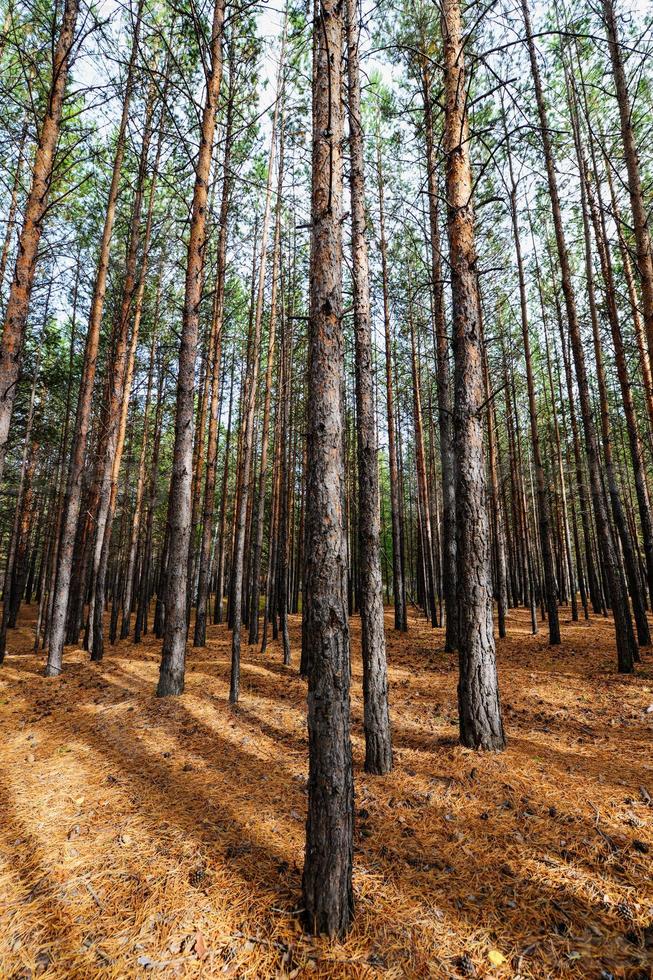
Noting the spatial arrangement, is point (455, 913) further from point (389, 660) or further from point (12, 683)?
point (12, 683)

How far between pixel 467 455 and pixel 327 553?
3.08 meters

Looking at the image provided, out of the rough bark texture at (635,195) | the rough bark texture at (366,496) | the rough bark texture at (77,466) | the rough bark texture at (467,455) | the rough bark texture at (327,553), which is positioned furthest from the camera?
the rough bark texture at (77,466)

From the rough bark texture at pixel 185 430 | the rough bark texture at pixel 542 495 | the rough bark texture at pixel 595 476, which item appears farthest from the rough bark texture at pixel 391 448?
the rough bark texture at pixel 185 430

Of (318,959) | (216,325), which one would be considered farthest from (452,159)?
(318,959)

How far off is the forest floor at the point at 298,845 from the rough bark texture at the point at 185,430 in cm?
88

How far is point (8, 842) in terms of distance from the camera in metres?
3.28

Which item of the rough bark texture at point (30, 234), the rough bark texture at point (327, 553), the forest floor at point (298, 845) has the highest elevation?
the rough bark texture at point (30, 234)

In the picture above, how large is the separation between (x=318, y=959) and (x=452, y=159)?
7.84 metres

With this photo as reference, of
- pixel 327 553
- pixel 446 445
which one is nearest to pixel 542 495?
pixel 446 445

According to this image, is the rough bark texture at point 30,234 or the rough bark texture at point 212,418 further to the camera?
the rough bark texture at point 212,418

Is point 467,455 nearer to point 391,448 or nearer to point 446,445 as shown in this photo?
point 446,445

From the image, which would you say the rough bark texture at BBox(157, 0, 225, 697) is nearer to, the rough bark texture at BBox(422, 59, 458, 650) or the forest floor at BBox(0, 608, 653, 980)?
the forest floor at BBox(0, 608, 653, 980)

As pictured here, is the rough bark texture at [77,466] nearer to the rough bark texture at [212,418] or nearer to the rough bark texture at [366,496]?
the rough bark texture at [212,418]

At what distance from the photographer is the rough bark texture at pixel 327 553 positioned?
2.49m
